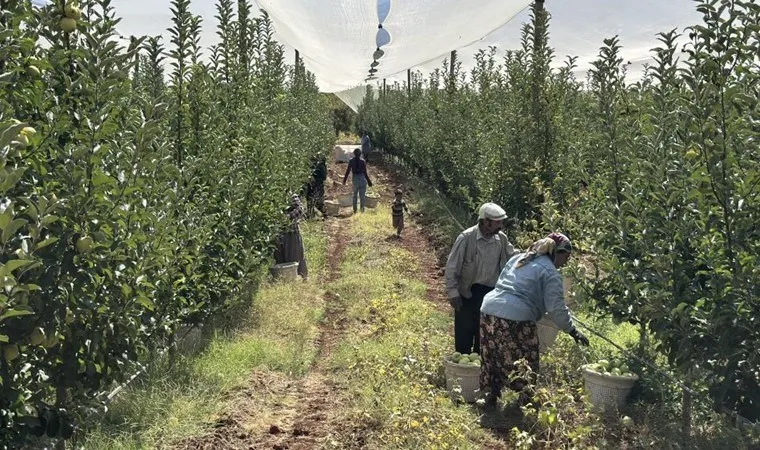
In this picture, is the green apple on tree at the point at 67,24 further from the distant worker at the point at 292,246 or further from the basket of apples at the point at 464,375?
the distant worker at the point at 292,246

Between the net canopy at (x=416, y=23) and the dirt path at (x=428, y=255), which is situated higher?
the net canopy at (x=416, y=23)

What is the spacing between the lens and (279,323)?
287 inches

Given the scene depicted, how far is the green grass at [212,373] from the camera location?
4.48m

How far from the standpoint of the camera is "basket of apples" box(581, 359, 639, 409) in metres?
4.77

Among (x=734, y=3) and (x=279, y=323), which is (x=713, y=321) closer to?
(x=734, y=3)

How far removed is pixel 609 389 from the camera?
4.80 metres

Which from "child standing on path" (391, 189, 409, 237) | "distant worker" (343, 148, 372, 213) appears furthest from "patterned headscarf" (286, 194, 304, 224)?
"distant worker" (343, 148, 372, 213)

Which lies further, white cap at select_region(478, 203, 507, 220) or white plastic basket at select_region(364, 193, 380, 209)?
white plastic basket at select_region(364, 193, 380, 209)

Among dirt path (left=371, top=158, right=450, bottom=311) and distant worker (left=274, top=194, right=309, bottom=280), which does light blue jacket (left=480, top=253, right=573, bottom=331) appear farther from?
distant worker (left=274, top=194, right=309, bottom=280)

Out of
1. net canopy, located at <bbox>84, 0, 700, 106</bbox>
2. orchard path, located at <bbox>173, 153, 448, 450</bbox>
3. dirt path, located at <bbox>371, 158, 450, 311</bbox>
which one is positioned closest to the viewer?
orchard path, located at <bbox>173, 153, 448, 450</bbox>

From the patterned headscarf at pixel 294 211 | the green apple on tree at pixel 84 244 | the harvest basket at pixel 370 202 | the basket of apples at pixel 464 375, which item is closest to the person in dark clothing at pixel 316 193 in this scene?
the harvest basket at pixel 370 202

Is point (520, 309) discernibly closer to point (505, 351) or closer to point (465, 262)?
point (505, 351)

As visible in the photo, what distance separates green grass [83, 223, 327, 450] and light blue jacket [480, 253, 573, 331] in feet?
6.71

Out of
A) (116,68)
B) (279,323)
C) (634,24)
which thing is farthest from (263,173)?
(634,24)
